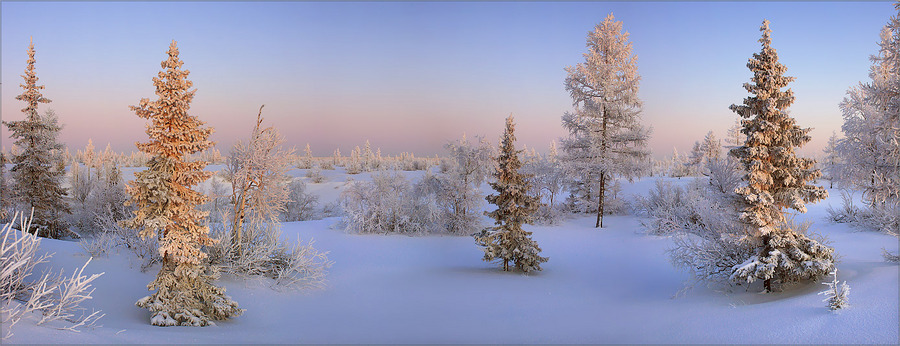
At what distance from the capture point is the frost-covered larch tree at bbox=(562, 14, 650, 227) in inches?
839

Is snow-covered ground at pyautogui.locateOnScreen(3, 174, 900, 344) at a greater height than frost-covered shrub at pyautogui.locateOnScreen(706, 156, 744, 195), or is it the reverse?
frost-covered shrub at pyautogui.locateOnScreen(706, 156, 744, 195)

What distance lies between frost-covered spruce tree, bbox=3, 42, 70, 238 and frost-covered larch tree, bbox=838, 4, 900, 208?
2338 cm

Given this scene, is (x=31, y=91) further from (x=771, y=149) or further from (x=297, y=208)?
(x=771, y=149)

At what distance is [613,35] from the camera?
21.5 m

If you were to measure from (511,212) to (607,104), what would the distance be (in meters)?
11.4

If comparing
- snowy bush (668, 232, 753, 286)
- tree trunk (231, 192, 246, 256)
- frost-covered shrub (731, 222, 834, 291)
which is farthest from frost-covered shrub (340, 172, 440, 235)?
frost-covered shrub (731, 222, 834, 291)

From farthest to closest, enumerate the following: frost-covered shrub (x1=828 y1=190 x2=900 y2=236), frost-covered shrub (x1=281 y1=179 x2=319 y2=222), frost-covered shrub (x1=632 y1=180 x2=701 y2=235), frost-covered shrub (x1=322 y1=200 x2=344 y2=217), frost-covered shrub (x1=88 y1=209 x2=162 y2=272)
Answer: frost-covered shrub (x1=322 y1=200 x2=344 y2=217), frost-covered shrub (x1=281 y1=179 x2=319 y2=222), frost-covered shrub (x1=632 y1=180 x2=701 y2=235), frost-covered shrub (x1=828 y1=190 x2=900 y2=236), frost-covered shrub (x1=88 y1=209 x2=162 y2=272)

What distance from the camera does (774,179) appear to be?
9.24m

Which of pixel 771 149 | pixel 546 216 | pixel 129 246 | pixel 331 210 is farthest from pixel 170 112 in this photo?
pixel 331 210

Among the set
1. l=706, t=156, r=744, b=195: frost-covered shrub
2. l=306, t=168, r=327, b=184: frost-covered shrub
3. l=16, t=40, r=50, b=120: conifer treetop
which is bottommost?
l=306, t=168, r=327, b=184: frost-covered shrub

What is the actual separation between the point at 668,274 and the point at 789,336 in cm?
667

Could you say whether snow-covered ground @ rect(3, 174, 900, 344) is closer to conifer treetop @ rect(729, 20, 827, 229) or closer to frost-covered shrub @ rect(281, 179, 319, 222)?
conifer treetop @ rect(729, 20, 827, 229)

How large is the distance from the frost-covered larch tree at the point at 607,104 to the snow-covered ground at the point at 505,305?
7.11 metres

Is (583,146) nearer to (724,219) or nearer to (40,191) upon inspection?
(724,219)
